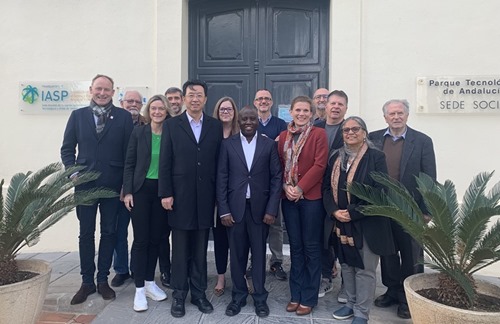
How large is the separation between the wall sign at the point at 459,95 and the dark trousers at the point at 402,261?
220 cm

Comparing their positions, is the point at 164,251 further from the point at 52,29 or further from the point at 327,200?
the point at 52,29

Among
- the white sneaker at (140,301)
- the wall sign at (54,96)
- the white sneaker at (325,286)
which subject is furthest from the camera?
the wall sign at (54,96)

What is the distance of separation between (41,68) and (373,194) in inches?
206

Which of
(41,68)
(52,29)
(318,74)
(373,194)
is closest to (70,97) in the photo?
(41,68)

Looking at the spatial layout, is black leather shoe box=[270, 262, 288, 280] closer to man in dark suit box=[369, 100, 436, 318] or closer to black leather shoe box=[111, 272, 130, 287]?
man in dark suit box=[369, 100, 436, 318]

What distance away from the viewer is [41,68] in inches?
229

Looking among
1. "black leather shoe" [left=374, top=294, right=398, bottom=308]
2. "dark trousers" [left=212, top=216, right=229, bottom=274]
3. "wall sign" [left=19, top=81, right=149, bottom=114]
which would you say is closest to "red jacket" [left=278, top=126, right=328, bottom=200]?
"dark trousers" [left=212, top=216, right=229, bottom=274]

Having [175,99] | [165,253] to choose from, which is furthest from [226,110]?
[165,253]

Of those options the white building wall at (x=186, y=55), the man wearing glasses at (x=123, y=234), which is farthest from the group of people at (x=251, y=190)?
the white building wall at (x=186, y=55)

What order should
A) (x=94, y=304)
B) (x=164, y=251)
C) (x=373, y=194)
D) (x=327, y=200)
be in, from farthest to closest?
(x=164, y=251)
(x=94, y=304)
(x=327, y=200)
(x=373, y=194)

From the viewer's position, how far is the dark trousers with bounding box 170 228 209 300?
3.62 meters

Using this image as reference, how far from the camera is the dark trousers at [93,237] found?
Answer: 392cm

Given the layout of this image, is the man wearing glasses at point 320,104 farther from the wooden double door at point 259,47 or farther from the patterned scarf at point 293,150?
the wooden double door at point 259,47

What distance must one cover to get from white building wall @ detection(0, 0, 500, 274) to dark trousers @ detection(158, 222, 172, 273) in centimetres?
233
